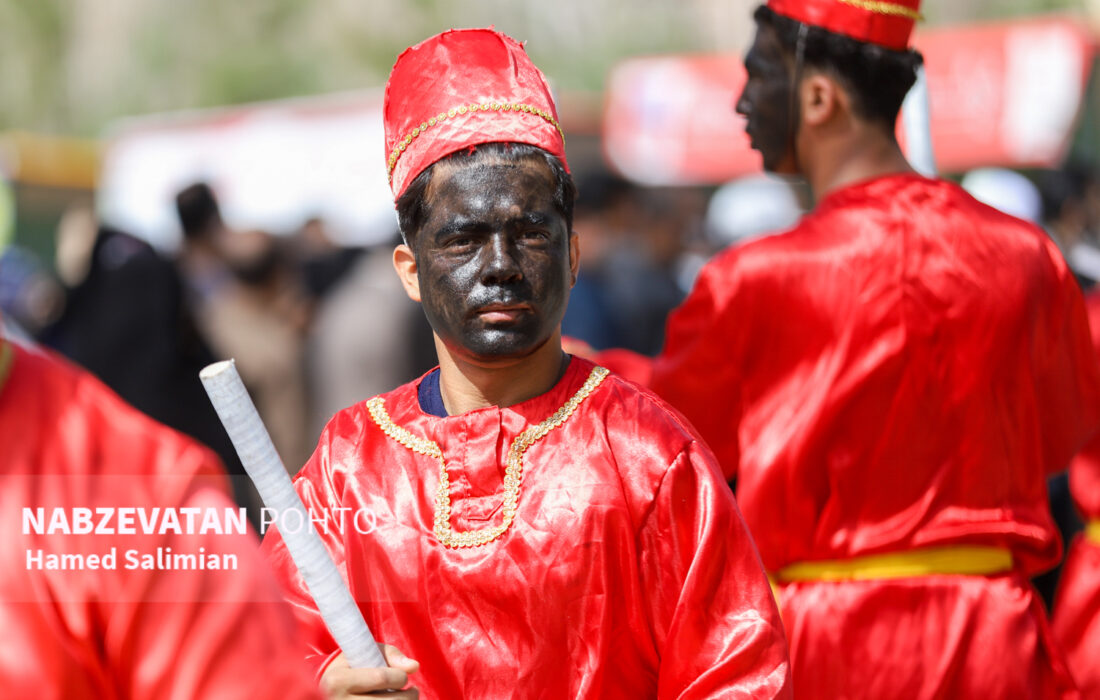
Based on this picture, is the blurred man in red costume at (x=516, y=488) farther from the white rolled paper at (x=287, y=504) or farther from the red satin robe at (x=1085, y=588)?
the red satin robe at (x=1085, y=588)

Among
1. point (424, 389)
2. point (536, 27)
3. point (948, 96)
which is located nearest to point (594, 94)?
point (536, 27)

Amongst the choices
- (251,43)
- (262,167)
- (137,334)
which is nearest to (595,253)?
(137,334)

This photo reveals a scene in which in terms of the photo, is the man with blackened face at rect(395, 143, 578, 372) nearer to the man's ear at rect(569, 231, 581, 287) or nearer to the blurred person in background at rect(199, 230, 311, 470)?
the man's ear at rect(569, 231, 581, 287)

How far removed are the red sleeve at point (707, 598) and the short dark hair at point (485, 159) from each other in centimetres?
→ 40

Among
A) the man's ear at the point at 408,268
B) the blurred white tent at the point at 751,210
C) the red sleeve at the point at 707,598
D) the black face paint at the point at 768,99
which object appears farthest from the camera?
the blurred white tent at the point at 751,210

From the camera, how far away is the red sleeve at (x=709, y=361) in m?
2.66

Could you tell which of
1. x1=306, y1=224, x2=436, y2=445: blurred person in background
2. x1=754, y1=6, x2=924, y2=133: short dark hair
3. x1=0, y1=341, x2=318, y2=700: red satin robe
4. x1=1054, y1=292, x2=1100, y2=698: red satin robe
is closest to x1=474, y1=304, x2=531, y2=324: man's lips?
x1=0, y1=341, x2=318, y2=700: red satin robe

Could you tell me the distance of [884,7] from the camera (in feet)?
9.05

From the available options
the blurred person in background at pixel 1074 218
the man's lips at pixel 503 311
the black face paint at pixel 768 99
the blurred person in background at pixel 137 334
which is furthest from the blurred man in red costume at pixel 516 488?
the blurred person in background at pixel 1074 218

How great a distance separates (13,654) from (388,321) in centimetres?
415

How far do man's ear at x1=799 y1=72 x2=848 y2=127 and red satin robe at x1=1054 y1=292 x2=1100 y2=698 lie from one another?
95cm

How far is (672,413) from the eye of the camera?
6.68 feet

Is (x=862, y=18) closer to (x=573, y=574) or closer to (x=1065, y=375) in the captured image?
(x=1065, y=375)

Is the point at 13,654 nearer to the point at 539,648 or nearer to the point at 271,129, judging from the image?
the point at 539,648
